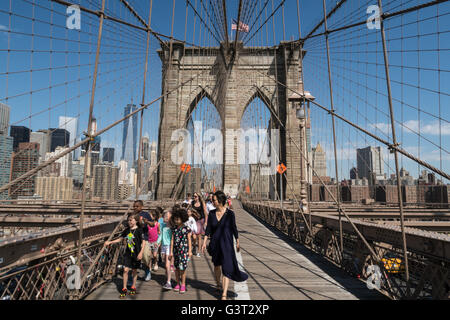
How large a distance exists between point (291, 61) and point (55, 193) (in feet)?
102

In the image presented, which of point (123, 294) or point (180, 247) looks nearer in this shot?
point (123, 294)

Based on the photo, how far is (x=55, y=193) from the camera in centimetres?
3189

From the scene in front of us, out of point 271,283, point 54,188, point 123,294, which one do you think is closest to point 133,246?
point 123,294

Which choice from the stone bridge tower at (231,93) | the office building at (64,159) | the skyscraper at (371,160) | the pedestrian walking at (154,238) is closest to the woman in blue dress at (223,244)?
the pedestrian walking at (154,238)

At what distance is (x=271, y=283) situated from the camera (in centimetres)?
404

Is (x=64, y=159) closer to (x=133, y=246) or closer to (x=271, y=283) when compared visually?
(x=133, y=246)

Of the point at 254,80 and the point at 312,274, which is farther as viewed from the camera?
the point at 254,80

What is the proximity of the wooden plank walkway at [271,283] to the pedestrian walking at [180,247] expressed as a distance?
19cm

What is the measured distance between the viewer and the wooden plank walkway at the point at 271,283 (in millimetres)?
3475

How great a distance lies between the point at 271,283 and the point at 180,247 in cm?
152

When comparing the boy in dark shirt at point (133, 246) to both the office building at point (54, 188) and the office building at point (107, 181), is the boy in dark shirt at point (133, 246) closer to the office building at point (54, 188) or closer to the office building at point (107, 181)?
the office building at point (54, 188)

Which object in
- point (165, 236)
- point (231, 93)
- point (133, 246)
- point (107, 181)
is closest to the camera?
point (133, 246)
